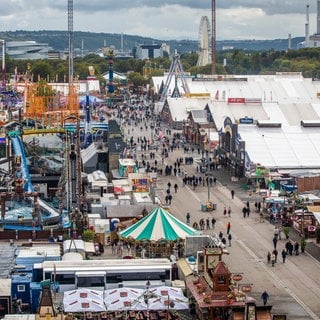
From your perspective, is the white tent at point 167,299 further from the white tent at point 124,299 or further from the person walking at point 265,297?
the person walking at point 265,297

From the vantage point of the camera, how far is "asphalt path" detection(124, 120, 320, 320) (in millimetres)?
29984

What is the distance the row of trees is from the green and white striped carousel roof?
276 feet

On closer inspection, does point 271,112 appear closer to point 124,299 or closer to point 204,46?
point 124,299

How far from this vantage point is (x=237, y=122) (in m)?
56.2

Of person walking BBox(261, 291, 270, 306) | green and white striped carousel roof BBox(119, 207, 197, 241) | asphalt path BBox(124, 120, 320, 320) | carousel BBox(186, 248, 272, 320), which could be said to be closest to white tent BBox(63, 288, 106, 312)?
carousel BBox(186, 248, 272, 320)

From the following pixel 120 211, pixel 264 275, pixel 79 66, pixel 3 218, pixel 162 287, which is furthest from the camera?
pixel 79 66

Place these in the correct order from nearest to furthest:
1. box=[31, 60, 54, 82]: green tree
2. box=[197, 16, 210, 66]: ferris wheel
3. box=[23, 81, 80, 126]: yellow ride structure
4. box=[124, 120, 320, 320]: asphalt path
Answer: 1. box=[124, 120, 320, 320]: asphalt path
2. box=[23, 81, 80, 126]: yellow ride structure
3. box=[31, 60, 54, 82]: green tree
4. box=[197, 16, 210, 66]: ferris wheel

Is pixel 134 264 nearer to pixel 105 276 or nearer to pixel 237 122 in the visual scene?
pixel 105 276

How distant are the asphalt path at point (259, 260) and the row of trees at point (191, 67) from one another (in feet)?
241

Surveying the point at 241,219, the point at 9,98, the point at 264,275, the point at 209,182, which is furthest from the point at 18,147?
the point at 9,98

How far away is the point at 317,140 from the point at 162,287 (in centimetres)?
2711

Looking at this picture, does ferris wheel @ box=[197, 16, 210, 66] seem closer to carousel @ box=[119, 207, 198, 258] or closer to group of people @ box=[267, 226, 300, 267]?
group of people @ box=[267, 226, 300, 267]

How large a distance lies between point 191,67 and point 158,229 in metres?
107

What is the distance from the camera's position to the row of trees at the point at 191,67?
12494 cm
